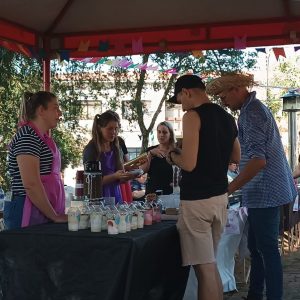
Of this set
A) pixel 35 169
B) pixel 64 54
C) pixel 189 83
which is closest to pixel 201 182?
pixel 189 83

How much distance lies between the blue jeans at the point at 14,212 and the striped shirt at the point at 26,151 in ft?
0.14

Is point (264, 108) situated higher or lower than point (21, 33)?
lower

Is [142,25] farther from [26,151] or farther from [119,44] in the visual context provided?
[26,151]

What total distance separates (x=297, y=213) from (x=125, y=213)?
475cm

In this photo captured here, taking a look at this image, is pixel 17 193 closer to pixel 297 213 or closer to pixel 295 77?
pixel 297 213

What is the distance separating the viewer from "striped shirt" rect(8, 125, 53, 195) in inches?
110

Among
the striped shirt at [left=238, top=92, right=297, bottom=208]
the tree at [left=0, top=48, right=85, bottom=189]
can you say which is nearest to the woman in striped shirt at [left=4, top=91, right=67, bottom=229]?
the striped shirt at [left=238, top=92, right=297, bottom=208]

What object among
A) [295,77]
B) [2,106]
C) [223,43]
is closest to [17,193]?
[223,43]

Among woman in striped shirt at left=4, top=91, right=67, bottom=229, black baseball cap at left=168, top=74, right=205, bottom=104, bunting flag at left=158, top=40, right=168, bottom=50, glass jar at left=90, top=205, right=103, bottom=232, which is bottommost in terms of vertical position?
glass jar at left=90, top=205, right=103, bottom=232

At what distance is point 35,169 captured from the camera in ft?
9.02

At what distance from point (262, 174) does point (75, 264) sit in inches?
59.9

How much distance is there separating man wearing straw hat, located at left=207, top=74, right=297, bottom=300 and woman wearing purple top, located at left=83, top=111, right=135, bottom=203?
0.79 m

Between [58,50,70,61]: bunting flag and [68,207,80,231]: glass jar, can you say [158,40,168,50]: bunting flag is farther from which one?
[68,207,80,231]: glass jar

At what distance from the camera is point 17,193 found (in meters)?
2.92
